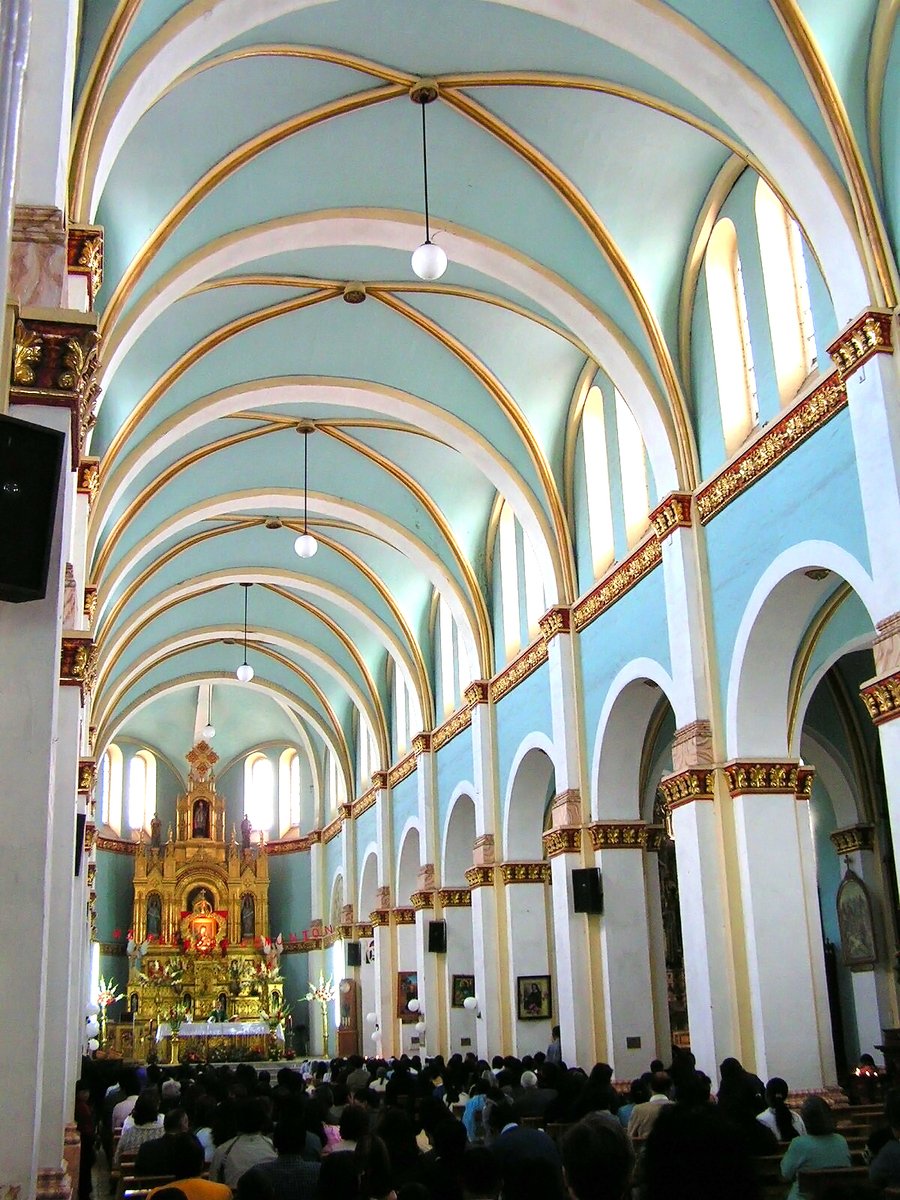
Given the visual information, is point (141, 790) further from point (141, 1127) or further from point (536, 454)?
point (141, 1127)

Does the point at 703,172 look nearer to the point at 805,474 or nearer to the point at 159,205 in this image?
the point at 805,474

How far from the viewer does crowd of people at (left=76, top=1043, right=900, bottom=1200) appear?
2.72m

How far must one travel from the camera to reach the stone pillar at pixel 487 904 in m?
20.2

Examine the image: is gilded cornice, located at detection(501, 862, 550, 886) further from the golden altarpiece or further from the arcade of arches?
the golden altarpiece

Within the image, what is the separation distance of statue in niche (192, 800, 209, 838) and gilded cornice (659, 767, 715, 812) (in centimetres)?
2598

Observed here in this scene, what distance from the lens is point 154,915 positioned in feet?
121

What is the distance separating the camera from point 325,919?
35656 mm

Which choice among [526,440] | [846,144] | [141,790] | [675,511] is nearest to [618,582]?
[675,511]

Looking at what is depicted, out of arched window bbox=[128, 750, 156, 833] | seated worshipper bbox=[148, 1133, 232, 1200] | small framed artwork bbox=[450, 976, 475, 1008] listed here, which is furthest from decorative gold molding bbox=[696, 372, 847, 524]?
arched window bbox=[128, 750, 156, 833]

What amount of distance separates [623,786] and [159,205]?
8.88m

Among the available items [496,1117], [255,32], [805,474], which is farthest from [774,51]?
[496,1117]

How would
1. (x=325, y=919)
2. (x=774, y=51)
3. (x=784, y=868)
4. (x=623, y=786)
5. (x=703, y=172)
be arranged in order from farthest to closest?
1. (x=325, y=919)
2. (x=623, y=786)
3. (x=703, y=172)
4. (x=784, y=868)
5. (x=774, y=51)

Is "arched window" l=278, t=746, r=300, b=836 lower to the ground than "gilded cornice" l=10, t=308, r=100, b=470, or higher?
higher

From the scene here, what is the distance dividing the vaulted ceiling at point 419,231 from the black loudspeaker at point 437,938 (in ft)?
16.5
